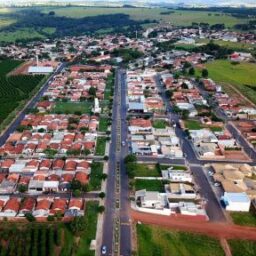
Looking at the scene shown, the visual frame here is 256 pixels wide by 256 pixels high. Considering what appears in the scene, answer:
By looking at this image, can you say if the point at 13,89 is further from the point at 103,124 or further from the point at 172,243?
the point at 172,243

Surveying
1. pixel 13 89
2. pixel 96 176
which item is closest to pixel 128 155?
pixel 96 176

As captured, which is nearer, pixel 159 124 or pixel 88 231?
pixel 88 231

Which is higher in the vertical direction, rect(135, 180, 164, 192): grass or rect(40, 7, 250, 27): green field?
rect(135, 180, 164, 192): grass

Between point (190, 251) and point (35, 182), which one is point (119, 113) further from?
point (190, 251)

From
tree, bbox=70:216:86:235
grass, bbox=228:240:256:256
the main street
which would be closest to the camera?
grass, bbox=228:240:256:256

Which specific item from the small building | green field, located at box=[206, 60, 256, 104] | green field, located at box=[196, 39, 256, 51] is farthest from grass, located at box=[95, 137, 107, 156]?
green field, located at box=[196, 39, 256, 51]

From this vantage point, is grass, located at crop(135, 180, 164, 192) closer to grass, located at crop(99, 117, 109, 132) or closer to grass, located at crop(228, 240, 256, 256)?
grass, located at crop(228, 240, 256, 256)

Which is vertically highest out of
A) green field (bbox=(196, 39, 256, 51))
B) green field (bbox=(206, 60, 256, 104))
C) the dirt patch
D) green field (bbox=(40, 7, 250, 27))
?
the dirt patch
